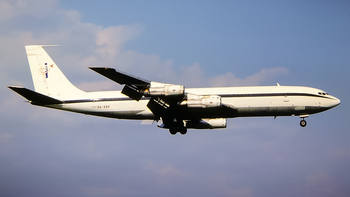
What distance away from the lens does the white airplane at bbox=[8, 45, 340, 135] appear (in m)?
38.8

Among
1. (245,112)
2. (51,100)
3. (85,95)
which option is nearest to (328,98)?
(245,112)

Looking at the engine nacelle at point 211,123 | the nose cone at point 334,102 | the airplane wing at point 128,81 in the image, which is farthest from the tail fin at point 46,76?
the nose cone at point 334,102

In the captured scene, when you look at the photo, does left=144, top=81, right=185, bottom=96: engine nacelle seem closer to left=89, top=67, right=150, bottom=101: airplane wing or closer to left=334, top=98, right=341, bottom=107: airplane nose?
left=89, top=67, right=150, bottom=101: airplane wing

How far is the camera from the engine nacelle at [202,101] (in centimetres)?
3912

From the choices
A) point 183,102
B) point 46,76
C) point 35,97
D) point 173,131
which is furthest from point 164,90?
point 46,76

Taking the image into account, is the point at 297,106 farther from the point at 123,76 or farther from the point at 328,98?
the point at 123,76

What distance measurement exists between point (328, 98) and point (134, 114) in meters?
21.2

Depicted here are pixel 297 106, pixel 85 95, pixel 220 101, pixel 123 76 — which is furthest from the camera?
pixel 85 95

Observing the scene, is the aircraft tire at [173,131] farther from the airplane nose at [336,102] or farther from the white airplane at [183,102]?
the airplane nose at [336,102]

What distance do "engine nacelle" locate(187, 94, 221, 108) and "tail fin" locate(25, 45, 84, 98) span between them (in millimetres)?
13854

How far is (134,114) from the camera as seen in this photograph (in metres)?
43.3

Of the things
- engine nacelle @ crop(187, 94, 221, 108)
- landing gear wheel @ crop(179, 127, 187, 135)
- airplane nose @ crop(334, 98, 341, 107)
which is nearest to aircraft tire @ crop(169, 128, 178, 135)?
landing gear wheel @ crop(179, 127, 187, 135)

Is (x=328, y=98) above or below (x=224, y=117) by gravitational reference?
above

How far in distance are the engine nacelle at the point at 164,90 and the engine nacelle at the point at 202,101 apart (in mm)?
2571
